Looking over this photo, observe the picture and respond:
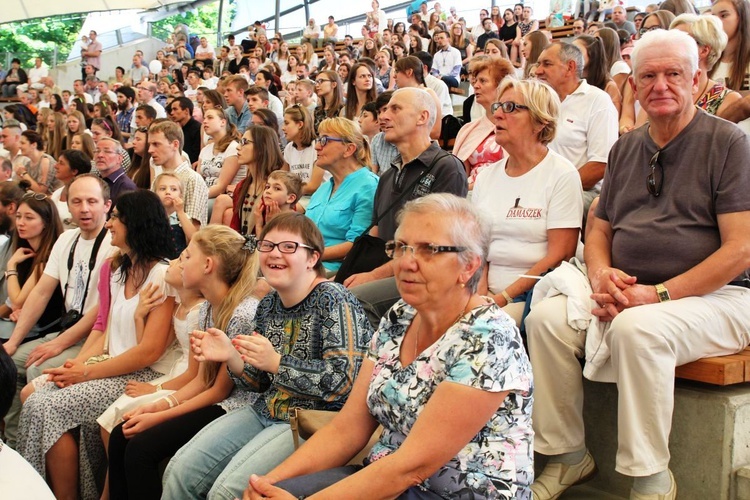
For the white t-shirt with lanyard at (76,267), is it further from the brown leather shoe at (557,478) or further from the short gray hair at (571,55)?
the brown leather shoe at (557,478)

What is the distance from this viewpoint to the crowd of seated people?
2113 mm

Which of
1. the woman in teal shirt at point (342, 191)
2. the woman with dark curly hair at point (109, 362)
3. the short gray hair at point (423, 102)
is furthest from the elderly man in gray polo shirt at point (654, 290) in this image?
the woman with dark curly hair at point (109, 362)

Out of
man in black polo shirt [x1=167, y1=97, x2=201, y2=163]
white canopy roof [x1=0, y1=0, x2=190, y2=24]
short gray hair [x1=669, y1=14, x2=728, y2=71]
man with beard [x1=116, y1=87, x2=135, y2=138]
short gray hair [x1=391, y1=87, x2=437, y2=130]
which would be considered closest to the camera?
short gray hair [x1=669, y1=14, x2=728, y2=71]

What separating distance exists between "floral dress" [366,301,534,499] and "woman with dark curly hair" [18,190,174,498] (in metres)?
2.13

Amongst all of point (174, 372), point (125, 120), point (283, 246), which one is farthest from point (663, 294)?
point (125, 120)

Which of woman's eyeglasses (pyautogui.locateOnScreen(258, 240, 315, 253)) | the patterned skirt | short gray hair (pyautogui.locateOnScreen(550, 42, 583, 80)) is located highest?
short gray hair (pyautogui.locateOnScreen(550, 42, 583, 80))

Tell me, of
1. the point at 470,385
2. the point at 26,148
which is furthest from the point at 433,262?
the point at 26,148

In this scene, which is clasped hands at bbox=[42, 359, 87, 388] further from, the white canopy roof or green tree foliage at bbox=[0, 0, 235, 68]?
the white canopy roof

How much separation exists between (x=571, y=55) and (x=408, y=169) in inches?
45.2

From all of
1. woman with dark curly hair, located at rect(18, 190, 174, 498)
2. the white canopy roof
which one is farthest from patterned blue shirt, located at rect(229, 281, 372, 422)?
the white canopy roof

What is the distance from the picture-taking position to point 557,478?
2.77 m

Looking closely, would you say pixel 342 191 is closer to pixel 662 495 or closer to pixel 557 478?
pixel 557 478

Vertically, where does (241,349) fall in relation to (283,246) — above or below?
below

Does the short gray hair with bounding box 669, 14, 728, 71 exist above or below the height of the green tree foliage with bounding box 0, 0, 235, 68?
below
